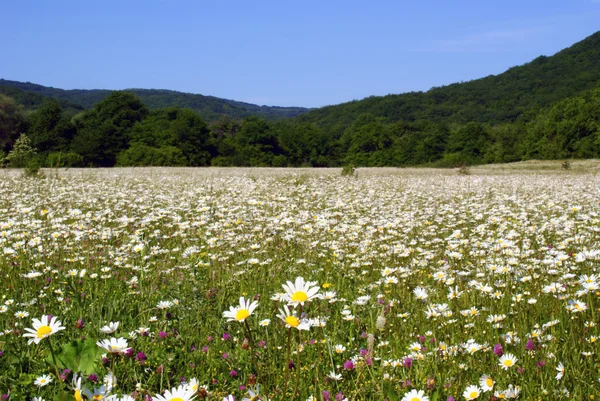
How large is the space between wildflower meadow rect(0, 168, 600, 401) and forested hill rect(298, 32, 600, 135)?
94.0 m

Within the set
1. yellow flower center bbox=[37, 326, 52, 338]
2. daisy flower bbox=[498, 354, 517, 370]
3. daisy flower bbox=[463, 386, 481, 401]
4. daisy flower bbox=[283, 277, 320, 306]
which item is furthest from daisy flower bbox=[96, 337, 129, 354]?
daisy flower bbox=[498, 354, 517, 370]

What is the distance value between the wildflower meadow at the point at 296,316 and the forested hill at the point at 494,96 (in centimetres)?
9401

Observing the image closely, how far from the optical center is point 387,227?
6324mm

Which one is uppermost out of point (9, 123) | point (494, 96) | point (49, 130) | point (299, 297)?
point (494, 96)

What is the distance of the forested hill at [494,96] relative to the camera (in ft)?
331

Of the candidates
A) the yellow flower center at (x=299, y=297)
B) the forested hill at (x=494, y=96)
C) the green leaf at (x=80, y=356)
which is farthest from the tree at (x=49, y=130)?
Answer: the forested hill at (x=494, y=96)

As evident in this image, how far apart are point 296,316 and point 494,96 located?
12344 cm

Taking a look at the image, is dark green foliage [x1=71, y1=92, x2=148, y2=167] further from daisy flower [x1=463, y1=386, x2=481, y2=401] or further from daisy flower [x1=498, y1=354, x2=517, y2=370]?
daisy flower [x1=463, y1=386, x2=481, y2=401]

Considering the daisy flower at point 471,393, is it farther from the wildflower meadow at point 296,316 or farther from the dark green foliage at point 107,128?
the dark green foliage at point 107,128

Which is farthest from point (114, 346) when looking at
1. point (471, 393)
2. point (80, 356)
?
point (471, 393)

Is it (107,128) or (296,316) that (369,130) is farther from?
(296,316)

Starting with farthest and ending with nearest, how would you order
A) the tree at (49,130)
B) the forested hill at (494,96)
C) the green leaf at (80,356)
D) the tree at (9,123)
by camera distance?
the forested hill at (494,96) → the tree at (49,130) → the tree at (9,123) → the green leaf at (80,356)

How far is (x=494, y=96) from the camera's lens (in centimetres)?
11412

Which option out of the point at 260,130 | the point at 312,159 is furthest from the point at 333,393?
the point at 312,159
